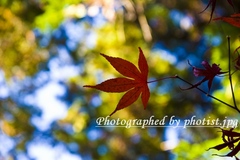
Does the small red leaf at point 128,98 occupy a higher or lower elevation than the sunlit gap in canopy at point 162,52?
lower

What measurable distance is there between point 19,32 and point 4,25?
0.29m

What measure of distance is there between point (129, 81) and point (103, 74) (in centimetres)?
230

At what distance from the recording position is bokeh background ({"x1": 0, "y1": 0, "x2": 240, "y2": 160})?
2.45 meters

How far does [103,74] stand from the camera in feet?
8.82

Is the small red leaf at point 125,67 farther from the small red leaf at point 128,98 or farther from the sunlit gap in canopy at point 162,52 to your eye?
the sunlit gap in canopy at point 162,52

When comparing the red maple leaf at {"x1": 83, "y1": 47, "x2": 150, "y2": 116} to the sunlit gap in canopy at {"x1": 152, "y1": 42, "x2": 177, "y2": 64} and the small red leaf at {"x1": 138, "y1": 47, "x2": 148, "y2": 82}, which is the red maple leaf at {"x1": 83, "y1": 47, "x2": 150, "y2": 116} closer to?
the small red leaf at {"x1": 138, "y1": 47, "x2": 148, "y2": 82}

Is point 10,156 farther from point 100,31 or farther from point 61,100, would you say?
point 100,31

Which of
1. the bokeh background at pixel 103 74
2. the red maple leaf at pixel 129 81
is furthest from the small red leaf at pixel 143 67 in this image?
the bokeh background at pixel 103 74

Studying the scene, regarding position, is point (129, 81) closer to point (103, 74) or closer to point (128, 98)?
point (128, 98)

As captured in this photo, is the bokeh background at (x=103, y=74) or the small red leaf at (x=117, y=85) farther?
the bokeh background at (x=103, y=74)

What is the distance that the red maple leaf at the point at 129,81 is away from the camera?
373 mm

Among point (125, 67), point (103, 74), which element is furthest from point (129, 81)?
point (103, 74)

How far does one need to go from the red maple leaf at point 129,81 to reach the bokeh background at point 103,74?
5.84 ft

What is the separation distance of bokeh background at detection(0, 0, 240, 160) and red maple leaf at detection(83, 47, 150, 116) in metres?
1.78
